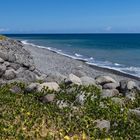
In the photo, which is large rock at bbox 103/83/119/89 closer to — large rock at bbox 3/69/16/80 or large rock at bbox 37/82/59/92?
large rock at bbox 37/82/59/92

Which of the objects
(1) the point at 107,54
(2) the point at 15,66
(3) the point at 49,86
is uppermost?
(3) the point at 49,86

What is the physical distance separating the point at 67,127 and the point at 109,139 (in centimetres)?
195

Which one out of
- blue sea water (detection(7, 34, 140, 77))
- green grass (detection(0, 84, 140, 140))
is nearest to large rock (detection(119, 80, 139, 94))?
green grass (detection(0, 84, 140, 140))

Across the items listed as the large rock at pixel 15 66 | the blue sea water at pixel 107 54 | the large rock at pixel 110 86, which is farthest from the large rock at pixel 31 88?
the blue sea water at pixel 107 54

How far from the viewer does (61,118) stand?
529 inches

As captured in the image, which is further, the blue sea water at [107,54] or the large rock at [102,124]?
the blue sea water at [107,54]

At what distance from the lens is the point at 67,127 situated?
1270 centimetres

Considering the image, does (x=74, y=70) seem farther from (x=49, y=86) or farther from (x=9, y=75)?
(x=49, y=86)

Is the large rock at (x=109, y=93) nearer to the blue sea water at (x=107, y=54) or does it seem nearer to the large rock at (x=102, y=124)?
the large rock at (x=102, y=124)

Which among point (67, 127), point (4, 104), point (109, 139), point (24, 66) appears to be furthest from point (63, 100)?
point (24, 66)

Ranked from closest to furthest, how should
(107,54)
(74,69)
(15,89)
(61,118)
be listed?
(61,118)
(15,89)
(74,69)
(107,54)

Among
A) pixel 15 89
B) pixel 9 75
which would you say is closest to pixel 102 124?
pixel 15 89

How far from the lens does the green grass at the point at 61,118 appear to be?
39.4 ft

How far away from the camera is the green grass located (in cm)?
1200
